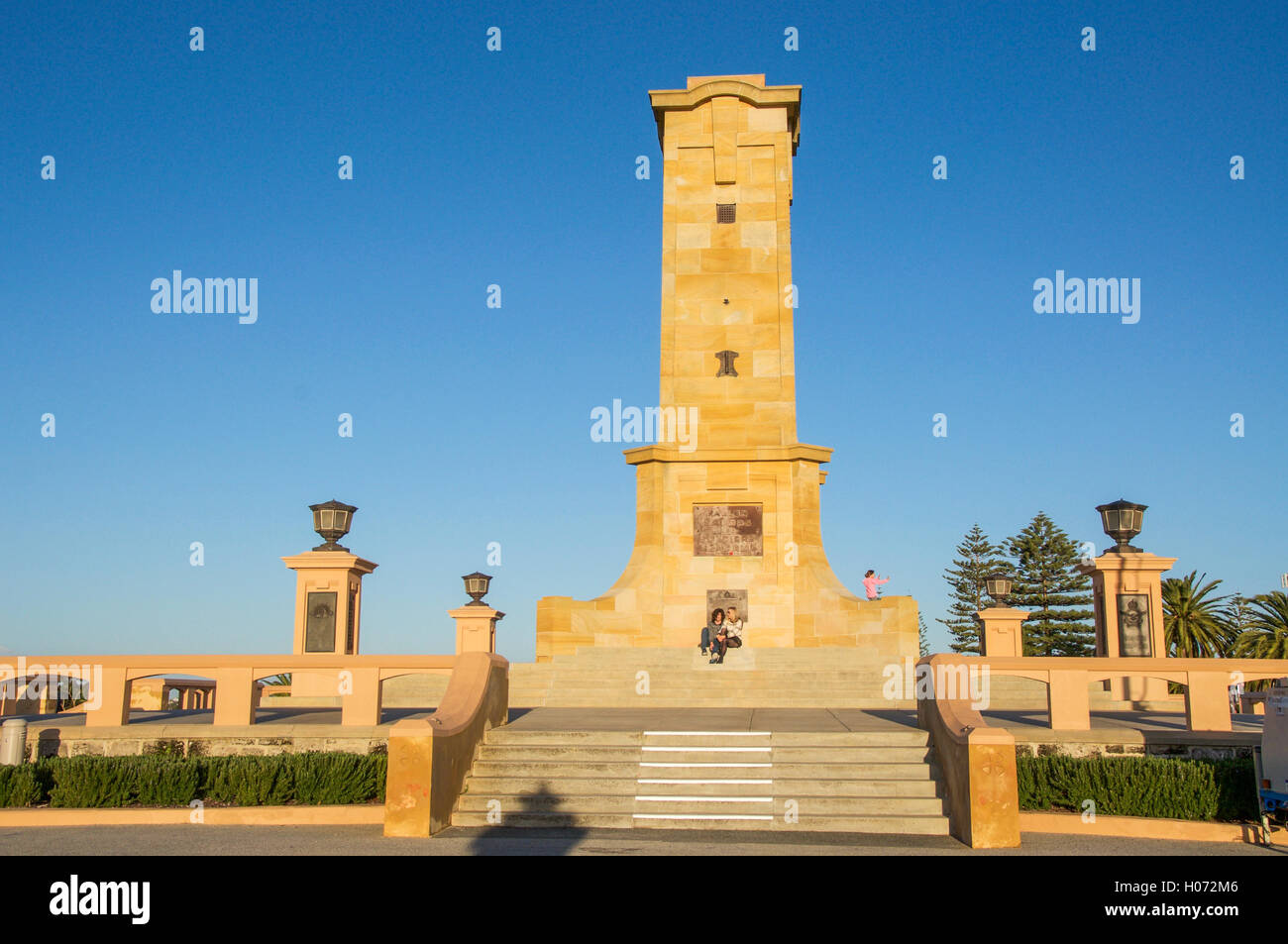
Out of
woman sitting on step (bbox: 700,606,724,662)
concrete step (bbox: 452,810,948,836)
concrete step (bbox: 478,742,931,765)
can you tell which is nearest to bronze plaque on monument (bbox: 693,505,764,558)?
woman sitting on step (bbox: 700,606,724,662)

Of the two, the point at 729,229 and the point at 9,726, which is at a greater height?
the point at 729,229

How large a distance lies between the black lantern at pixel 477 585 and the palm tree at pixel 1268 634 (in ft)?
90.0

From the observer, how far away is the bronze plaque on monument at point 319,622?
918 inches

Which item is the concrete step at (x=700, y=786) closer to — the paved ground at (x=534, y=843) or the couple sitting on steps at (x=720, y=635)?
the paved ground at (x=534, y=843)

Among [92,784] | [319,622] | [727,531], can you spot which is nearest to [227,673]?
[92,784]

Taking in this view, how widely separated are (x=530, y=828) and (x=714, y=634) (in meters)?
12.0

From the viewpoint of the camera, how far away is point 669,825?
12078mm

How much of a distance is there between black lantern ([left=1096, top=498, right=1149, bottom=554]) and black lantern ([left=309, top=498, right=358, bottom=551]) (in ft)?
57.3

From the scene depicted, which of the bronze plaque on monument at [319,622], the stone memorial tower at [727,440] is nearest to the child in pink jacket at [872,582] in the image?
the stone memorial tower at [727,440]

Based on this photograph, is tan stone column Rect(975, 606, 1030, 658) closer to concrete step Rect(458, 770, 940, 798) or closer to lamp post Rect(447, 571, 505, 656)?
lamp post Rect(447, 571, 505, 656)
